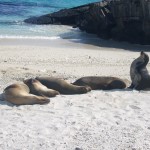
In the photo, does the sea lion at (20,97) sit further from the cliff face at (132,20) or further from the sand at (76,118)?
the cliff face at (132,20)

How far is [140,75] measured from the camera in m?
11.2

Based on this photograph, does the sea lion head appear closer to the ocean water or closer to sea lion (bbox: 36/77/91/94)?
sea lion (bbox: 36/77/91/94)

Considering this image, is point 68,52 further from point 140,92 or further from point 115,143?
point 115,143

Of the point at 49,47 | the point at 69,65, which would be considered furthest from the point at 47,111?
the point at 49,47

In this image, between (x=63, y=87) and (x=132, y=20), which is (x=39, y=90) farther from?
(x=132, y=20)

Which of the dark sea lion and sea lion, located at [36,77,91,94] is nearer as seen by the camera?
sea lion, located at [36,77,91,94]

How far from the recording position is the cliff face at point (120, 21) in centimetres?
2111

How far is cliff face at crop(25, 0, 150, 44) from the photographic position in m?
21.1

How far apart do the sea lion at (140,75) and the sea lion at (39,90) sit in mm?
2307

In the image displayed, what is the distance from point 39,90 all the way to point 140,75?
2894 mm

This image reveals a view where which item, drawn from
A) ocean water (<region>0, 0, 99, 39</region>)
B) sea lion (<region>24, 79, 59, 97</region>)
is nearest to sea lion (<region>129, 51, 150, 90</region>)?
sea lion (<region>24, 79, 59, 97</region>)

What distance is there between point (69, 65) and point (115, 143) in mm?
7270

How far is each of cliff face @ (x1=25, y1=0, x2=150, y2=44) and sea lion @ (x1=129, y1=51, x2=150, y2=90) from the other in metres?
9.65

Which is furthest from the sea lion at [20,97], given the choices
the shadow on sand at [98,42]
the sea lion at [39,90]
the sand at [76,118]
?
the shadow on sand at [98,42]
